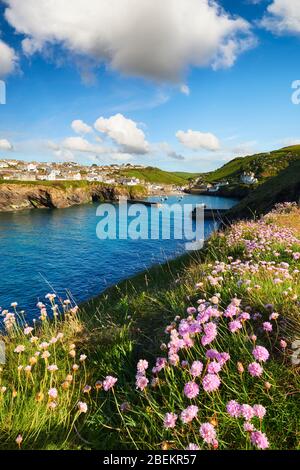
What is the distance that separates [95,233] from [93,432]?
67.1 metres

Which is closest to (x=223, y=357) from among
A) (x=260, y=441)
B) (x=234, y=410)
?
(x=234, y=410)

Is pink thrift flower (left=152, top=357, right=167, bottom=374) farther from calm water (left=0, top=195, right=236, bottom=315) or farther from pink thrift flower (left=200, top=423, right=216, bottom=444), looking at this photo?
calm water (left=0, top=195, right=236, bottom=315)

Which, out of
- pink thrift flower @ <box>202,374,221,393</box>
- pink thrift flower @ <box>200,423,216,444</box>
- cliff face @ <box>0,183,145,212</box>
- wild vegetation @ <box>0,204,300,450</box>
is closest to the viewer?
pink thrift flower @ <box>200,423,216,444</box>

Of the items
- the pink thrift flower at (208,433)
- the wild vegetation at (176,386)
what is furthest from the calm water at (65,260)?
the pink thrift flower at (208,433)

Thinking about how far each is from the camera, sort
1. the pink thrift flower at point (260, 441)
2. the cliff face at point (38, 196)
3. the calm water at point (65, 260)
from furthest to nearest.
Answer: the cliff face at point (38, 196) → the calm water at point (65, 260) → the pink thrift flower at point (260, 441)

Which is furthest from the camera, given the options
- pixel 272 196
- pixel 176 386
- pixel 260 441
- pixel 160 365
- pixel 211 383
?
pixel 272 196

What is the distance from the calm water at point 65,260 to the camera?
3397cm

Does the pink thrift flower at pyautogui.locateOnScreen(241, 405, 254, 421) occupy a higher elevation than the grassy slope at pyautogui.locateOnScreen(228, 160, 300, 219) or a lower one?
lower

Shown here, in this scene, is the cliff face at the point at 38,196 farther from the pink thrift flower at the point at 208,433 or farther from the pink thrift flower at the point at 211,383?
the pink thrift flower at the point at 208,433

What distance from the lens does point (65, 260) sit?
47312mm

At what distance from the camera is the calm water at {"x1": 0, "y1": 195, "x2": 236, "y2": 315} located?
3397cm

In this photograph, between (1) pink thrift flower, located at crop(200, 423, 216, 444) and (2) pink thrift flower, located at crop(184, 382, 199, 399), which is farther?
(2) pink thrift flower, located at crop(184, 382, 199, 399)

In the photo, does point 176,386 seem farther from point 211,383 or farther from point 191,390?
point 211,383

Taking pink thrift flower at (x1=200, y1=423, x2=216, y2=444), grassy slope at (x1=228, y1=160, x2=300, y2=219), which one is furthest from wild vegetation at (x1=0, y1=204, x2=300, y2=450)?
grassy slope at (x1=228, y1=160, x2=300, y2=219)
